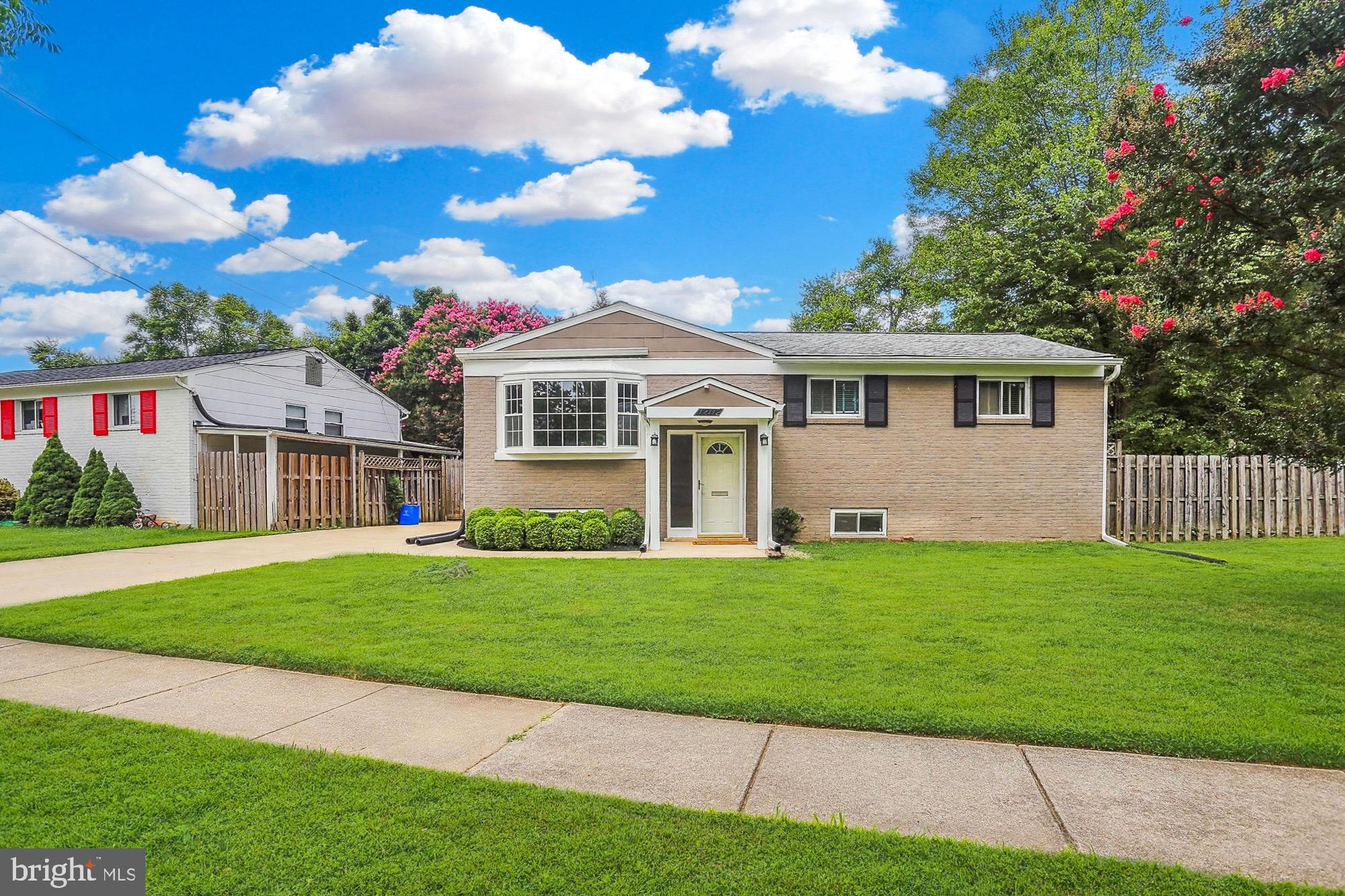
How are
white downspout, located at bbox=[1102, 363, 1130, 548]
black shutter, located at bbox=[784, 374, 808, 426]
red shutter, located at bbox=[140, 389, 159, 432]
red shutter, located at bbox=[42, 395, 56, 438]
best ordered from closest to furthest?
black shutter, located at bbox=[784, 374, 808, 426] < white downspout, located at bbox=[1102, 363, 1130, 548] < red shutter, located at bbox=[140, 389, 159, 432] < red shutter, located at bbox=[42, 395, 56, 438]

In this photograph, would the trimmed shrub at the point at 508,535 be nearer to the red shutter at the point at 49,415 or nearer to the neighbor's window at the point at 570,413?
the neighbor's window at the point at 570,413

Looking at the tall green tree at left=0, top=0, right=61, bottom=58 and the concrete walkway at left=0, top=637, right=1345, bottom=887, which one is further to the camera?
the tall green tree at left=0, top=0, right=61, bottom=58

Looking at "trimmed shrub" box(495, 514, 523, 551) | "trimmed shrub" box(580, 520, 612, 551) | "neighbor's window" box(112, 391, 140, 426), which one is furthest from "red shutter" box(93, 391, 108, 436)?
"trimmed shrub" box(580, 520, 612, 551)

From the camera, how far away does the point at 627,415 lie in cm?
1375

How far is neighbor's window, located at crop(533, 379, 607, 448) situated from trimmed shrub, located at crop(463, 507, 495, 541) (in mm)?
1575

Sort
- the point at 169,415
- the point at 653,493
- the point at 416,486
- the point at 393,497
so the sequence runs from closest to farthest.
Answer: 1. the point at 653,493
2. the point at 169,415
3. the point at 393,497
4. the point at 416,486

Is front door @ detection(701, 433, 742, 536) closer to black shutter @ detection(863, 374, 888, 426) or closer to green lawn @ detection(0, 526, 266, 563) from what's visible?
black shutter @ detection(863, 374, 888, 426)

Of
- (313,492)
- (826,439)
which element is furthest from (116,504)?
(826,439)

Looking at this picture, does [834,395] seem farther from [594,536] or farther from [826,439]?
[594,536]

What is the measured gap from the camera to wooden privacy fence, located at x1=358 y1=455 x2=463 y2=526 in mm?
19281

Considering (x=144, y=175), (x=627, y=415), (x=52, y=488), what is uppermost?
(x=144, y=175)

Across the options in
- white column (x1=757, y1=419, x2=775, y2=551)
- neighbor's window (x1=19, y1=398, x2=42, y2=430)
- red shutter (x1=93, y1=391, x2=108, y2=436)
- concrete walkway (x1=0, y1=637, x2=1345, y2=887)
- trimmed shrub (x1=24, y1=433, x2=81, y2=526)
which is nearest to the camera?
concrete walkway (x1=0, y1=637, x2=1345, y2=887)

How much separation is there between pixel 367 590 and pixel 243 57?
15798 millimetres

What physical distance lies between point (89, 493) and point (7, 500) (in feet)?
11.5
